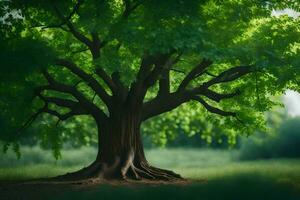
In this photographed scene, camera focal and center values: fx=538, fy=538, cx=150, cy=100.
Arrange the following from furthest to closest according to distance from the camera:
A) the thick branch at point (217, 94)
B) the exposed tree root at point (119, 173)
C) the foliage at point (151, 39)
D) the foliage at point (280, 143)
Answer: the foliage at point (280, 143), the thick branch at point (217, 94), the exposed tree root at point (119, 173), the foliage at point (151, 39)

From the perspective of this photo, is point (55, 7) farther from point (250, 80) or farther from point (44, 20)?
Answer: point (250, 80)

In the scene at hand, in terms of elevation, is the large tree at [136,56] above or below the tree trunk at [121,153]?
above

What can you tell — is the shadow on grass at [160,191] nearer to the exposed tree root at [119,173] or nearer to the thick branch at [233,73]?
the exposed tree root at [119,173]

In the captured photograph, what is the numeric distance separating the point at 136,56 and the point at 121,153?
4.54 m

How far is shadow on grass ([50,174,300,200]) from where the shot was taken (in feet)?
53.0

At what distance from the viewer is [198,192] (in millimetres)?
17547

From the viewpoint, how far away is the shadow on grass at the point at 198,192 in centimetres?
1614

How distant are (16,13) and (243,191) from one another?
10.9 m

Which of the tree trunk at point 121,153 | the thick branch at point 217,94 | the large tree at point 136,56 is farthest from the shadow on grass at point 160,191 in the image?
the thick branch at point 217,94

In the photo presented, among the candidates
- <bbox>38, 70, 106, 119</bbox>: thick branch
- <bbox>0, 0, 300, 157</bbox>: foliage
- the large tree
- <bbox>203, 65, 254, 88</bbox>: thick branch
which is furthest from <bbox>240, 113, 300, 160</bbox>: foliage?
<bbox>38, 70, 106, 119</bbox>: thick branch

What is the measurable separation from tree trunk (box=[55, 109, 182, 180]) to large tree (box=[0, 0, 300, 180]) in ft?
0.15

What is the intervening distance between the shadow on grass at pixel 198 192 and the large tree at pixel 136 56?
380cm

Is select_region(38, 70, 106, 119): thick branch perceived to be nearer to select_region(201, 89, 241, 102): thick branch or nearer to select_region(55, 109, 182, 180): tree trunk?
select_region(55, 109, 182, 180): tree trunk

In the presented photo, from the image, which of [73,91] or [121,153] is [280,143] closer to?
[121,153]
